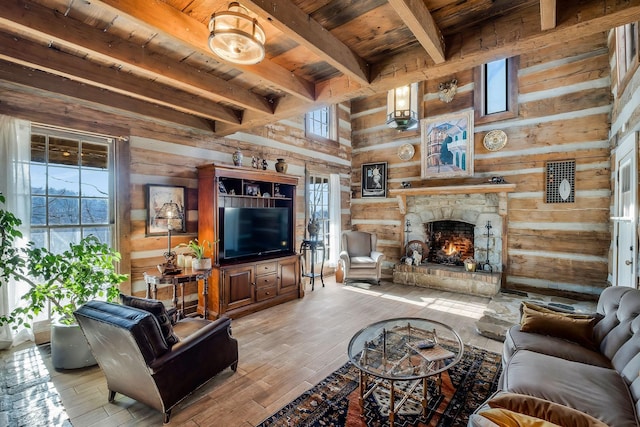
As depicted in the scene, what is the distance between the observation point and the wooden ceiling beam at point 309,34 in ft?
6.06

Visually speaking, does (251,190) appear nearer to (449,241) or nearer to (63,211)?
(63,211)

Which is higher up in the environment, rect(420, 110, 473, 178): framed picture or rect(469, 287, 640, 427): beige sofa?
rect(420, 110, 473, 178): framed picture

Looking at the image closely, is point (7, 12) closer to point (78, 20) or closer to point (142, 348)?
point (78, 20)

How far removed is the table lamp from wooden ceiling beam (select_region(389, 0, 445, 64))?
10.8 feet

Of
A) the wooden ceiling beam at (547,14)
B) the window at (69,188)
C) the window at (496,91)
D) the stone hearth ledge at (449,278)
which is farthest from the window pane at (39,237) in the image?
the window at (496,91)

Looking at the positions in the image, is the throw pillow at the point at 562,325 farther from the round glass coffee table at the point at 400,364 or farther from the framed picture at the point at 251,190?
the framed picture at the point at 251,190

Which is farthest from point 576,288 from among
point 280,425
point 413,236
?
point 280,425

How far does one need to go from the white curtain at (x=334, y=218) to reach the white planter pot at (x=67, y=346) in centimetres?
464

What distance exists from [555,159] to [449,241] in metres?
2.29

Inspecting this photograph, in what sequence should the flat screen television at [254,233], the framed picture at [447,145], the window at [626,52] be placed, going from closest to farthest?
the window at [626,52]
the flat screen television at [254,233]
the framed picture at [447,145]

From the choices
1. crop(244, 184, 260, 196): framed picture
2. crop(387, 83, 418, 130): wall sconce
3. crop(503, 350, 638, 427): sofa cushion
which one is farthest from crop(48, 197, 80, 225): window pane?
crop(503, 350, 638, 427): sofa cushion

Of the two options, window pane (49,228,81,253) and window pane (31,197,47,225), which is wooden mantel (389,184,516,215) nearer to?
window pane (49,228,81,253)

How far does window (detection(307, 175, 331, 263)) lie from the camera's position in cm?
618

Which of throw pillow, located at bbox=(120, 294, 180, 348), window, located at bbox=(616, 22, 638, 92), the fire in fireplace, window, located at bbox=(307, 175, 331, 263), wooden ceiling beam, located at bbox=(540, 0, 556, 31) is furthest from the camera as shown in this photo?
window, located at bbox=(307, 175, 331, 263)
